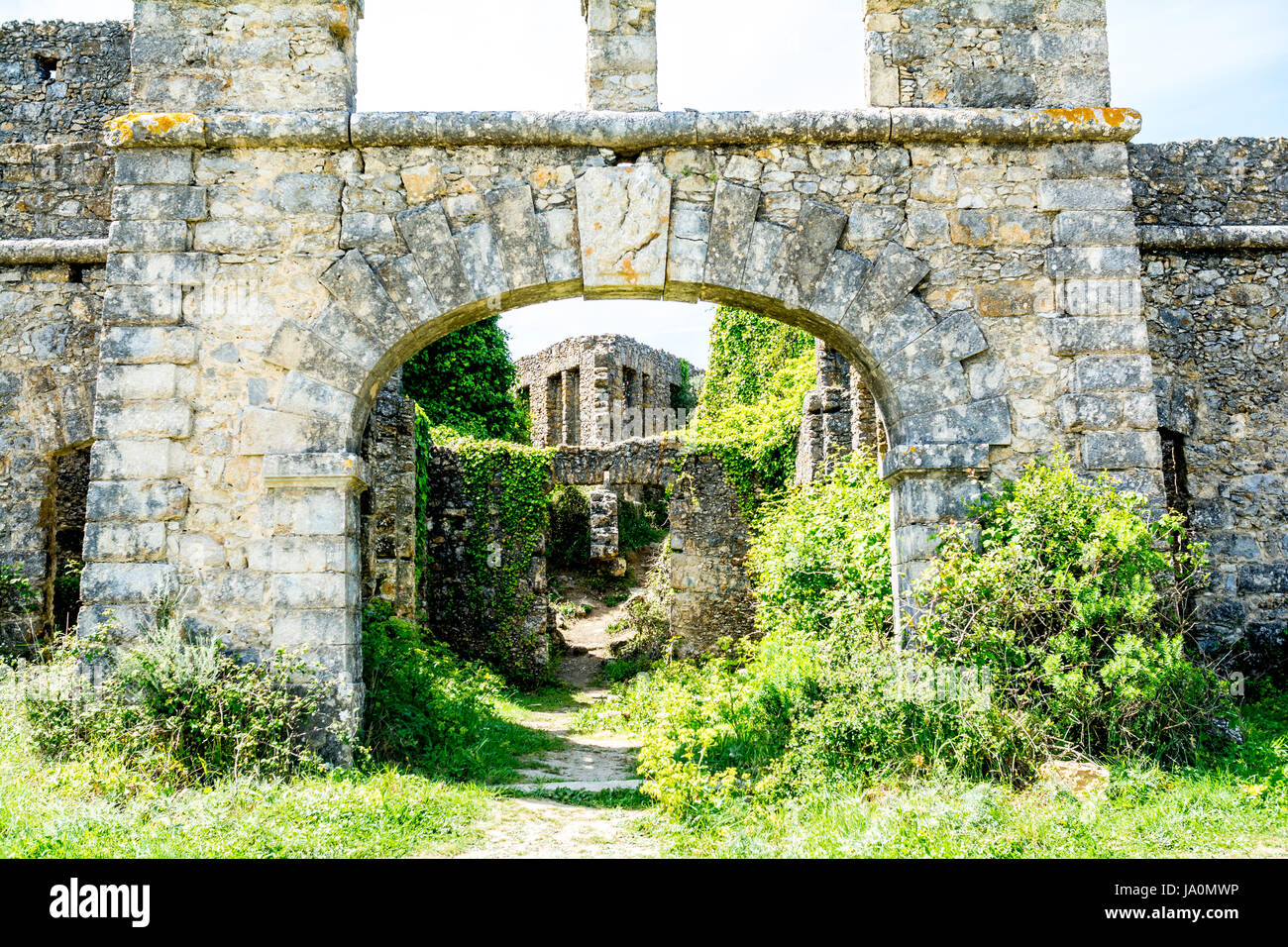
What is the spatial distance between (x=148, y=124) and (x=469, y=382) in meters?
8.55

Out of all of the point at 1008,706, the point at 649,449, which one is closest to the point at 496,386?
the point at 649,449

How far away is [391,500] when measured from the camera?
9.96 m

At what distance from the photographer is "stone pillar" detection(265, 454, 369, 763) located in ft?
17.2

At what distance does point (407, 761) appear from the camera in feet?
18.0

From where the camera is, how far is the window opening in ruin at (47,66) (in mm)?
10016

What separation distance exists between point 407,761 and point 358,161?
3600 millimetres

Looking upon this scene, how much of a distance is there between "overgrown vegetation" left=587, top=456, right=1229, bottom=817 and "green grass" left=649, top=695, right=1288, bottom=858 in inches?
7.4

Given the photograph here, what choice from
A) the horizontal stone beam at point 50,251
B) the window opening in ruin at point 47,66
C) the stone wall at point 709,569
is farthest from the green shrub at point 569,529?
the horizontal stone beam at point 50,251

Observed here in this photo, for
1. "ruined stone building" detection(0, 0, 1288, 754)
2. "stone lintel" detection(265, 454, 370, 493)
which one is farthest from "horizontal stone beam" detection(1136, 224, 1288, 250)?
"stone lintel" detection(265, 454, 370, 493)

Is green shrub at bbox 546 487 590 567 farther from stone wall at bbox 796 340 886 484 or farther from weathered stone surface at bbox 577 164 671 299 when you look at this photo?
weathered stone surface at bbox 577 164 671 299

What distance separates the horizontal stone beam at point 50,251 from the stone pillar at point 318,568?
13.0 ft

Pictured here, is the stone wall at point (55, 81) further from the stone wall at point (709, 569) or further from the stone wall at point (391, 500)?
the stone wall at point (709, 569)

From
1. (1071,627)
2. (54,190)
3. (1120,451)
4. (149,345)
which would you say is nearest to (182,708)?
(149,345)

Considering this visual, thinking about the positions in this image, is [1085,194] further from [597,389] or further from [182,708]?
[597,389]
